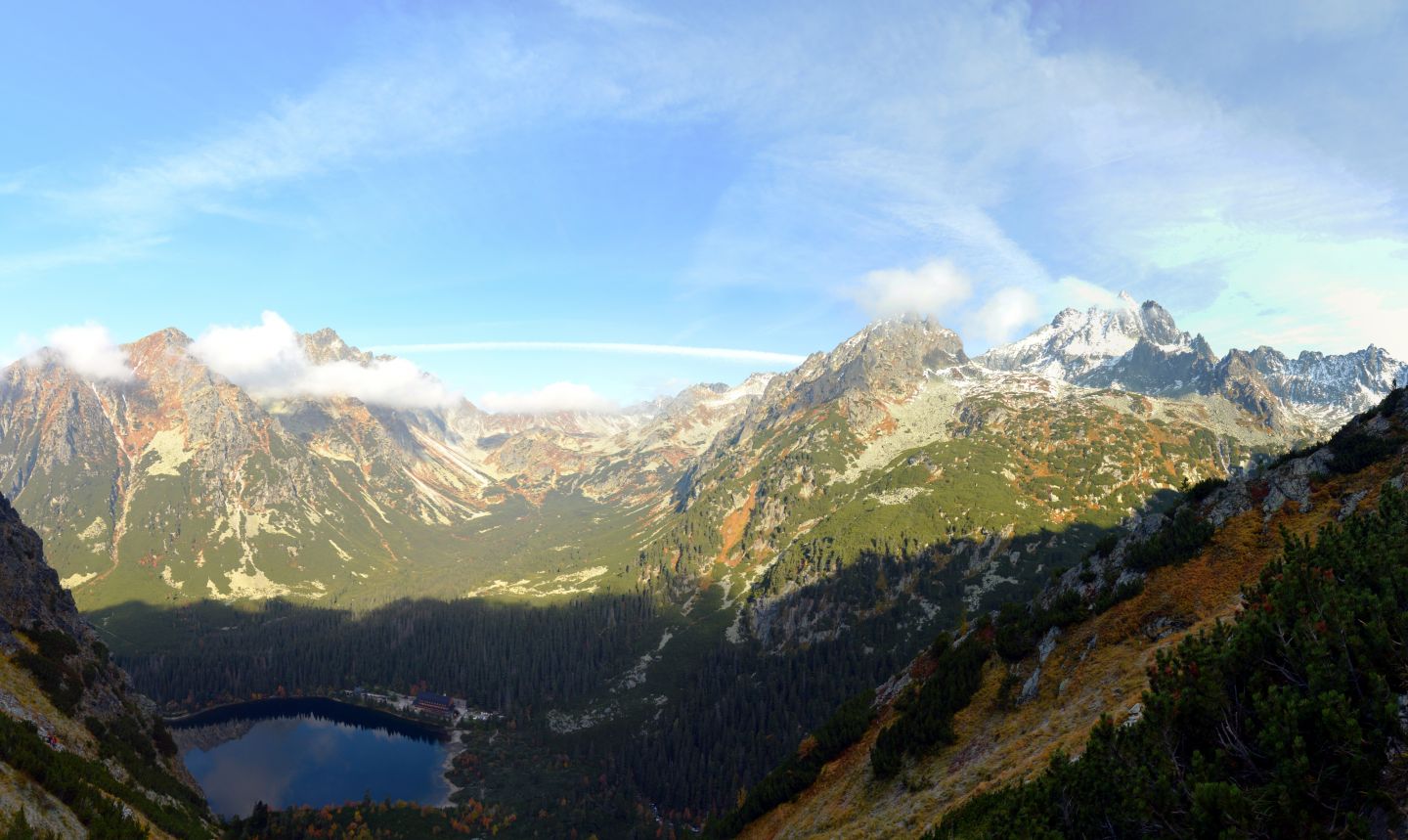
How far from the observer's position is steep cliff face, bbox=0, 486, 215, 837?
39.5 m

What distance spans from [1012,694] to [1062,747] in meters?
16.6

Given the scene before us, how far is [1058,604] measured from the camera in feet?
182

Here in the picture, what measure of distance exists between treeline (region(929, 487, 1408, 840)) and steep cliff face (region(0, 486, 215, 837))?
179 feet

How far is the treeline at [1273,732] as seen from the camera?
606 inches

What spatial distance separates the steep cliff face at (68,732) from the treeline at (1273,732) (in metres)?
54.7

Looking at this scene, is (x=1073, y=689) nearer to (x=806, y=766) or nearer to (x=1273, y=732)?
(x=1273, y=732)

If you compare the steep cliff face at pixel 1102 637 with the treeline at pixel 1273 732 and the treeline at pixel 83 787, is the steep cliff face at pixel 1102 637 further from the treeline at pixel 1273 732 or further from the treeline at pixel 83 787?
→ the treeline at pixel 83 787

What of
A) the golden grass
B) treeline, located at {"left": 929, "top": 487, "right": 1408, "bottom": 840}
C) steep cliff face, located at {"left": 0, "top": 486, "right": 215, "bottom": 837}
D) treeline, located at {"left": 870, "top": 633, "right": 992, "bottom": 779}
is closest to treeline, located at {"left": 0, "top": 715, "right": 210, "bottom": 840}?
steep cliff face, located at {"left": 0, "top": 486, "right": 215, "bottom": 837}

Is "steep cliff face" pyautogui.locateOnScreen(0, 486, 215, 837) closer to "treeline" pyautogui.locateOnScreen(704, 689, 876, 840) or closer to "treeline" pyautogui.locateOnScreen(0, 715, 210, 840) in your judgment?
"treeline" pyautogui.locateOnScreen(0, 715, 210, 840)

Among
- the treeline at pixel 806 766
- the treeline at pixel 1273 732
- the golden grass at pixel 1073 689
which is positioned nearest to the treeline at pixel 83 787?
the golden grass at pixel 1073 689

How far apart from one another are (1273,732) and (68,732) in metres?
Answer: 97.0

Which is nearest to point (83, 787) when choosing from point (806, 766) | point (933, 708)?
point (806, 766)

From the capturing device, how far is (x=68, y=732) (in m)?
61.0

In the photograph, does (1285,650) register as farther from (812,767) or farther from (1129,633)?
(812,767)
